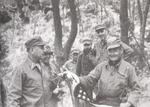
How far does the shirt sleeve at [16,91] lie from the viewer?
443 centimetres

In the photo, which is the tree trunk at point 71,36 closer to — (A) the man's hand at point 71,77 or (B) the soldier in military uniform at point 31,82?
(A) the man's hand at point 71,77

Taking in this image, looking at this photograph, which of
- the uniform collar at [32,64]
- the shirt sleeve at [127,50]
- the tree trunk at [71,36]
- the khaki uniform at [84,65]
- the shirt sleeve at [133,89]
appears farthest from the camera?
the tree trunk at [71,36]

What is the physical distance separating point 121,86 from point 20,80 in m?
1.51

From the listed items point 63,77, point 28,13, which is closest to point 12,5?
point 28,13

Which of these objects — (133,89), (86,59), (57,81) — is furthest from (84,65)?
(133,89)

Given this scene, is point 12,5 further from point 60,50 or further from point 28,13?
point 60,50

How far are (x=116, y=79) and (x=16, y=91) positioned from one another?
1.50 metres

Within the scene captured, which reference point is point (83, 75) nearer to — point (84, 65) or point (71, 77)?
point (84, 65)

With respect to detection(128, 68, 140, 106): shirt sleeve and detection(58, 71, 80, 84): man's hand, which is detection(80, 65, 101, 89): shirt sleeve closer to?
detection(58, 71, 80, 84): man's hand

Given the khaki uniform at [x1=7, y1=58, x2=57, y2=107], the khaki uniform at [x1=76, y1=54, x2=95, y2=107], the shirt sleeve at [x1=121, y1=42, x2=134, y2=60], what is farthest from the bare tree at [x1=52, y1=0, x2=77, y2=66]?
the khaki uniform at [x1=7, y1=58, x2=57, y2=107]

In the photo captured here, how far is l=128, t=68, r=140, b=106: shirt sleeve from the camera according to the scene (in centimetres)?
430

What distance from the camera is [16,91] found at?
14.7 feet

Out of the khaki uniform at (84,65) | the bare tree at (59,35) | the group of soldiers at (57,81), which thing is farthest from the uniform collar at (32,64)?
the bare tree at (59,35)

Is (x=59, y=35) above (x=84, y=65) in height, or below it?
above
